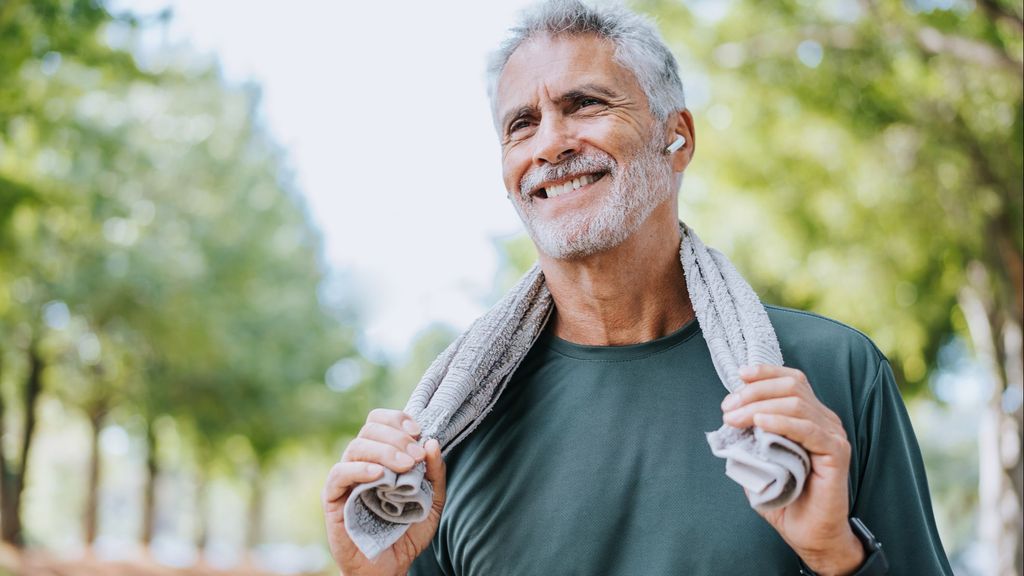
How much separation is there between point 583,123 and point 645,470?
790 millimetres

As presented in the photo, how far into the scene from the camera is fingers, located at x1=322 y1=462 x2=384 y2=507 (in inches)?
79.0

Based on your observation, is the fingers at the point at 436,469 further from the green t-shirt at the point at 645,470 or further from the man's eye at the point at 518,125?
the man's eye at the point at 518,125

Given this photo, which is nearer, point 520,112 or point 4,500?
point 520,112

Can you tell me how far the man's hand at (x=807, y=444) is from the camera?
176 centimetres

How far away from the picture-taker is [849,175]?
13.6 meters

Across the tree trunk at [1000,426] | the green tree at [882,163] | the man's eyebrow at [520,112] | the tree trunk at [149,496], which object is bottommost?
the tree trunk at [149,496]

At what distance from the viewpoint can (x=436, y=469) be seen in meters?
2.16

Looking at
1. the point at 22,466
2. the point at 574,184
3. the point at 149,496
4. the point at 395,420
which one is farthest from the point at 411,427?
the point at 149,496

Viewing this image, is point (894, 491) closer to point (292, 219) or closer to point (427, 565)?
point (427, 565)

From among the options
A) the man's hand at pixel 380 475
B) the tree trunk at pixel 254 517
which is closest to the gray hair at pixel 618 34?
the man's hand at pixel 380 475

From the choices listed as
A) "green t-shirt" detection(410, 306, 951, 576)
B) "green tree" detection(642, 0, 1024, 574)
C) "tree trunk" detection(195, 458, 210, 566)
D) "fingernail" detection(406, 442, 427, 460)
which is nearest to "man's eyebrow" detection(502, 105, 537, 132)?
"green t-shirt" detection(410, 306, 951, 576)

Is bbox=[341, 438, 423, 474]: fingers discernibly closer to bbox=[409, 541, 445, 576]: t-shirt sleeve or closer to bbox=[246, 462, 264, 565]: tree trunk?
bbox=[409, 541, 445, 576]: t-shirt sleeve

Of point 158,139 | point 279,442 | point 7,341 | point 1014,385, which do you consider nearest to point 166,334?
point 7,341

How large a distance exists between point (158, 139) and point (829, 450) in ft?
62.8
